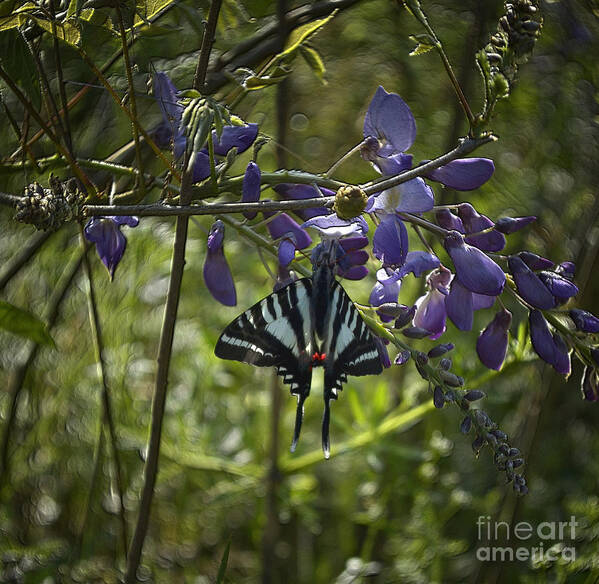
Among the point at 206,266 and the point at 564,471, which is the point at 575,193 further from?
the point at 206,266

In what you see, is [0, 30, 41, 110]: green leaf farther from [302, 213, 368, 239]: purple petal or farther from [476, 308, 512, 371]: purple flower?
[476, 308, 512, 371]: purple flower

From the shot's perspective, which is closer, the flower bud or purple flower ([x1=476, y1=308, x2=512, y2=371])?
the flower bud

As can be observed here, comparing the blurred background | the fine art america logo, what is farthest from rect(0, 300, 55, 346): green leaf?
the fine art america logo

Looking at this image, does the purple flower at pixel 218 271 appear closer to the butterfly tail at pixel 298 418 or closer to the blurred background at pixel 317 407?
the butterfly tail at pixel 298 418

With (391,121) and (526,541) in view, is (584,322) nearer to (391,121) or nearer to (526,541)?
(391,121)

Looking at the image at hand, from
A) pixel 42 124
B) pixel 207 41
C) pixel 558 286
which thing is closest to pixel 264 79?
pixel 207 41

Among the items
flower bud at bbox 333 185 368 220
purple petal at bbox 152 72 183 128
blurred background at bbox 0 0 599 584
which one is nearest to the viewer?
flower bud at bbox 333 185 368 220

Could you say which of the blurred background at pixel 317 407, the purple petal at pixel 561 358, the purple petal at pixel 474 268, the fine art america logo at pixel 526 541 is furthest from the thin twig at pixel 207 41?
the fine art america logo at pixel 526 541
